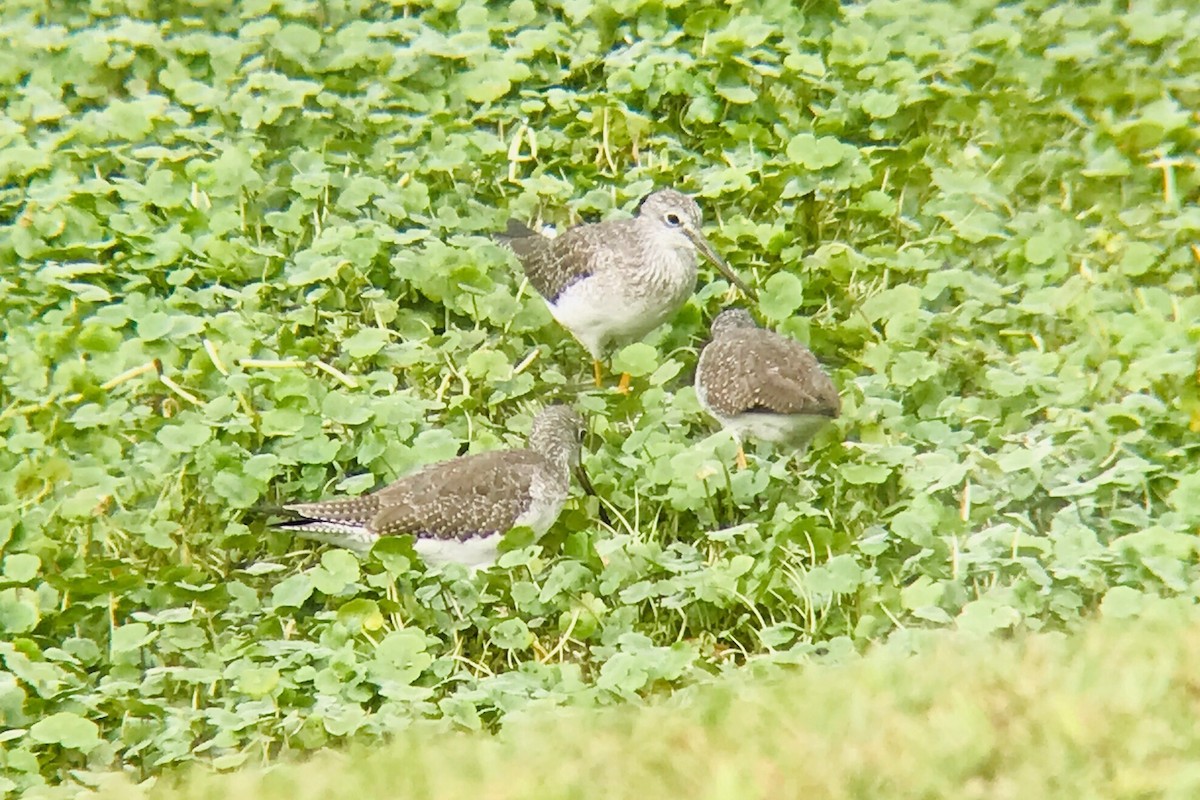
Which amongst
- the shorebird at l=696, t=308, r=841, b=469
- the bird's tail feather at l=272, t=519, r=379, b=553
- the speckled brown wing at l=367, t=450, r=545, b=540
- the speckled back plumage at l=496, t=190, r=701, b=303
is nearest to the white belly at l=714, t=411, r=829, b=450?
the shorebird at l=696, t=308, r=841, b=469

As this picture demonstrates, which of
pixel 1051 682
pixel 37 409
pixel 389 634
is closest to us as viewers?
pixel 1051 682

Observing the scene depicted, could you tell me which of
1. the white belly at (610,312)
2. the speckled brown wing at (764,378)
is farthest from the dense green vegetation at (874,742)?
the white belly at (610,312)

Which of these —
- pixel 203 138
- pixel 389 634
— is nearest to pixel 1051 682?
pixel 389 634

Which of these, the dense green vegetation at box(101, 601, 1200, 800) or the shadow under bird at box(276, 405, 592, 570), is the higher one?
the dense green vegetation at box(101, 601, 1200, 800)

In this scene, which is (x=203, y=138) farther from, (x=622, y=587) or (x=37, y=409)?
(x=622, y=587)

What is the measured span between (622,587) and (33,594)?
225cm

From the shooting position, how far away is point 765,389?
734 cm

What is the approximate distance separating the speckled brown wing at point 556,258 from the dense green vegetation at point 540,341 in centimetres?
19

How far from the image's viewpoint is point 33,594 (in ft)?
21.8

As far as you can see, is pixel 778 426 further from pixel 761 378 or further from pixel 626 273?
pixel 626 273

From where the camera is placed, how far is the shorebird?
731 centimetres

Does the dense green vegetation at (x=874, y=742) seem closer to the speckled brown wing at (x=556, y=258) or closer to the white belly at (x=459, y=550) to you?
the white belly at (x=459, y=550)

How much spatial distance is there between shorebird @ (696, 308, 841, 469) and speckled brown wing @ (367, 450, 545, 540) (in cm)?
91

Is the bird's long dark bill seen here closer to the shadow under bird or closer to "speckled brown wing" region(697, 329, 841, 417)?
"speckled brown wing" region(697, 329, 841, 417)
